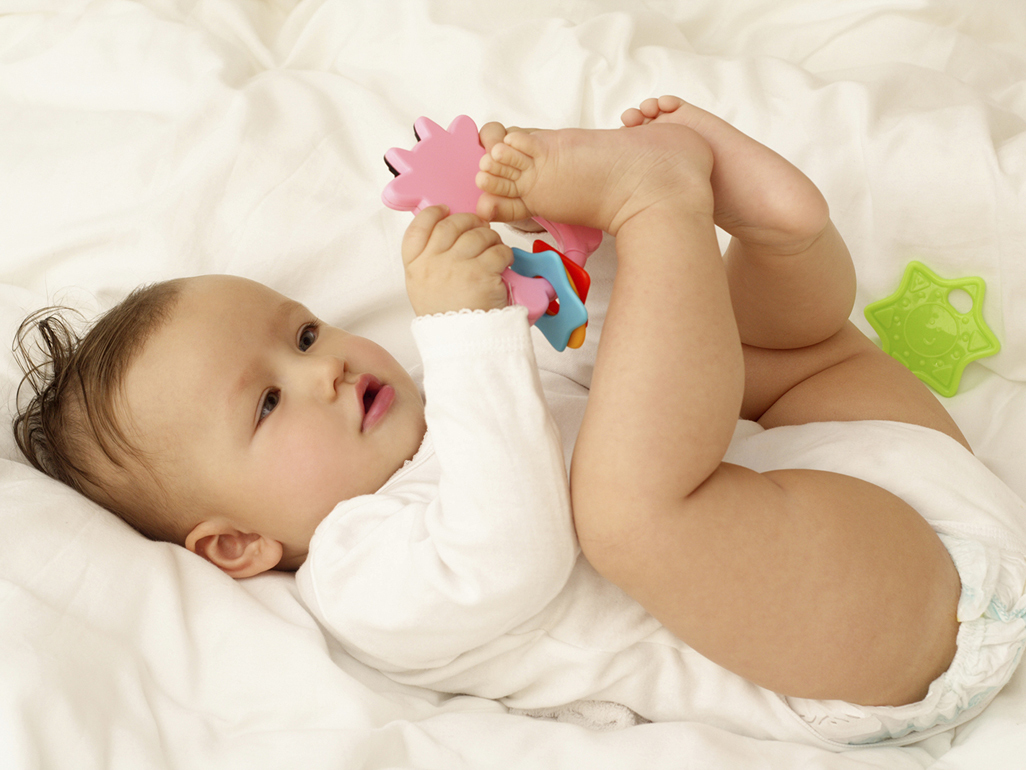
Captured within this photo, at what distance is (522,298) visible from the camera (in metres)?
0.89

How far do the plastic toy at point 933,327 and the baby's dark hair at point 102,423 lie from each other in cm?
105

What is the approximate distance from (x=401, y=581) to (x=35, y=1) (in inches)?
53.9

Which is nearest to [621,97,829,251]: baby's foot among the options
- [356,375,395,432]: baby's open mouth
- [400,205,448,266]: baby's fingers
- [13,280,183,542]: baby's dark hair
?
[400,205,448,266]: baby's fingers

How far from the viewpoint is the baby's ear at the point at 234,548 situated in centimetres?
109

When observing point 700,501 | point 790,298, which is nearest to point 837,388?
point 790,298

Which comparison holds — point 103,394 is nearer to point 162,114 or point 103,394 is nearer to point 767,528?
point 162,114

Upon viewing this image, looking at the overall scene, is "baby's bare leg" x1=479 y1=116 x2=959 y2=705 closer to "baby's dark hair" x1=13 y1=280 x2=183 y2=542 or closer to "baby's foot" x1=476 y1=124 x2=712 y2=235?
"baby's foot" x1=476 y1=124 x2=712 y2=235

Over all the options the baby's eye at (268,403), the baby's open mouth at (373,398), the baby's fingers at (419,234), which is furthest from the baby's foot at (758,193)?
the baby's eye at (268,403)

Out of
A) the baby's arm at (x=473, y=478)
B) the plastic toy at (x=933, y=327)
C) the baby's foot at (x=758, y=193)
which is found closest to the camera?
the baby's arm at (x=473, y=478)

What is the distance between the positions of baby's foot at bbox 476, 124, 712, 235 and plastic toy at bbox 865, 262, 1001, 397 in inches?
22.4

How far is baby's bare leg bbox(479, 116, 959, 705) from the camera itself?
2.80 feet

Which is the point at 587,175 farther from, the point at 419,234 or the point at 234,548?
the point at 234,548

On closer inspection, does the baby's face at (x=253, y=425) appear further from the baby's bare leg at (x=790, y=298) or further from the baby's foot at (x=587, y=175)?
the baby's bare leg at (x=790, y=298)

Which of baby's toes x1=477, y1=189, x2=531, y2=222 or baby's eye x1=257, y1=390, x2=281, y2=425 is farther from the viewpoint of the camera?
baby's eye x1=257, y1=390, x2=281, y2=425
